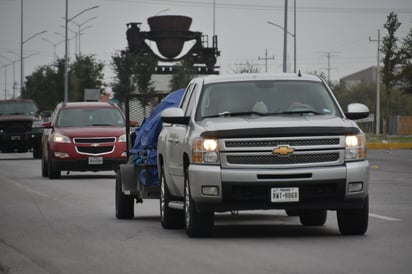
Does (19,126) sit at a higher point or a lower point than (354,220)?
higher

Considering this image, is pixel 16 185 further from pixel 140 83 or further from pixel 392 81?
pixel 140 83

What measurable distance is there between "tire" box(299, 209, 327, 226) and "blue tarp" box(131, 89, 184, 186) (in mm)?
2141

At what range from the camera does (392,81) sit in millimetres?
72938

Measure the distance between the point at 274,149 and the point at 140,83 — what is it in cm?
9676

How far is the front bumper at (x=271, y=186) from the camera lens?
1392 cm

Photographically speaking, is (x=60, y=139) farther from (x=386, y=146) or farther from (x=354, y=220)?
(x=386, y=146)

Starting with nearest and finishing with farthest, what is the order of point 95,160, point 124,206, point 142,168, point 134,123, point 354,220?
point 354,220
point 142,168
point 124,206
point 134,123
point 95,160

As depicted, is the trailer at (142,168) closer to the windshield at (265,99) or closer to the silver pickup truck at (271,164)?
the windshield at (265,99)

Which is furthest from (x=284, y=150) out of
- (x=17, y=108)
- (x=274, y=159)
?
(x=17, y=108)

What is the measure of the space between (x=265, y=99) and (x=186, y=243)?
220 centimetres

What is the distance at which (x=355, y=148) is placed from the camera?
46.9 ft

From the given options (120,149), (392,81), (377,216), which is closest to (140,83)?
(392,81)

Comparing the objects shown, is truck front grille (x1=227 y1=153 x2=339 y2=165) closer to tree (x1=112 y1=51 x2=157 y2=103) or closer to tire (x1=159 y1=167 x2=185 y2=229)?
tire (x1=159 y1=167 x2=185 y2=229)

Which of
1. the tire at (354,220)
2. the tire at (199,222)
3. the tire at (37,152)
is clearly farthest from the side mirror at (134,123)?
the tire at (37,152)
